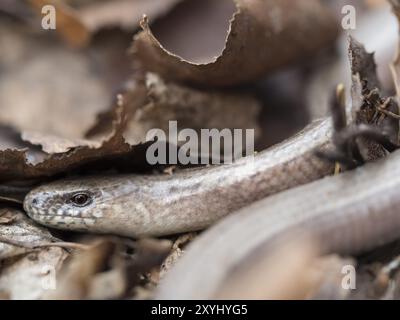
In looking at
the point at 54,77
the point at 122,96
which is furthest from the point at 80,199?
Result: the point at 54,77

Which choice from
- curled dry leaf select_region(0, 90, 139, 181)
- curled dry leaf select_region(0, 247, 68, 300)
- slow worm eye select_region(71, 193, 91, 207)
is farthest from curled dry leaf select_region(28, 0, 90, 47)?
curled dry leaf select_region(0, 247, 68, 300)

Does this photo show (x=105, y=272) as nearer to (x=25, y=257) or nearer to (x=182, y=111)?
(x=25, y=257)

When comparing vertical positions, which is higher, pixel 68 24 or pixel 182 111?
pixel 68 24

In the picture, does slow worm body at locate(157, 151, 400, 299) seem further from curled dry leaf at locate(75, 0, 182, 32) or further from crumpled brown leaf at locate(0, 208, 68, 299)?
curled dry leaf at locate(75, 0, 182, 32)

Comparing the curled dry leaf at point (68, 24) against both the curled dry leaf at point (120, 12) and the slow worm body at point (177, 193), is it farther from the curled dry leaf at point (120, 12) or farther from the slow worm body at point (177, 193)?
the slow worm body at point (177, 193)

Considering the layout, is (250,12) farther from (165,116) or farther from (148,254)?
(148,254)

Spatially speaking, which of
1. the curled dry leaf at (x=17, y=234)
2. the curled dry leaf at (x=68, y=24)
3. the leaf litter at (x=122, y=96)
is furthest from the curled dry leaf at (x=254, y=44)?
the curled dry leaf at (x=17, y=234)

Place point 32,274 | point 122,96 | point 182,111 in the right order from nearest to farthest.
A: 1. point 32,274
2. point 122,96
3. point 182,111
